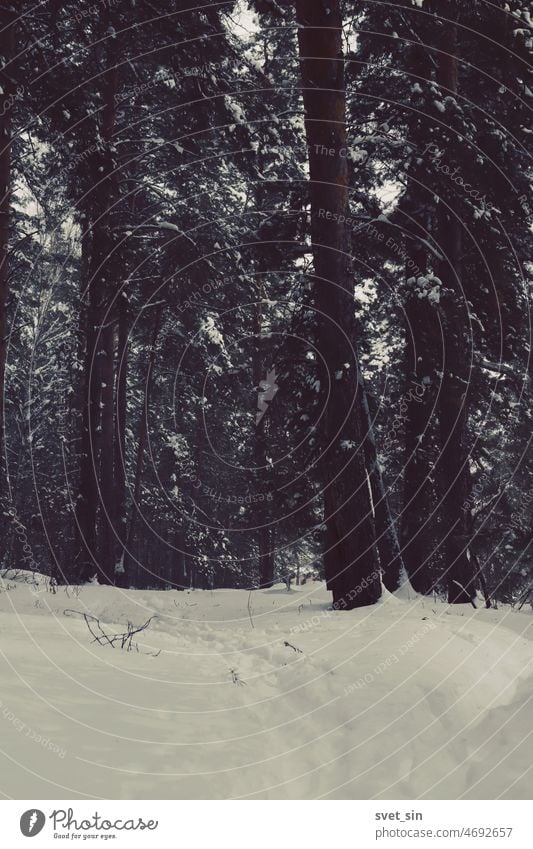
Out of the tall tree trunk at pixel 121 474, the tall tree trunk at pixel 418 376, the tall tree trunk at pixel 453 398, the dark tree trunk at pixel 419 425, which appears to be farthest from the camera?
the tall tree trunk at pixel 121 474

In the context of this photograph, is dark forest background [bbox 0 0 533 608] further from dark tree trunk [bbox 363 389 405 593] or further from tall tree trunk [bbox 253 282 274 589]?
tall tree trunk [bbox 253 282 274 589]

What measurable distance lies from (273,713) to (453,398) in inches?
323

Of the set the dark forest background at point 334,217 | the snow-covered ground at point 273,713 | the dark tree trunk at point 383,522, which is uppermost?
the dark forest background at point 334,217

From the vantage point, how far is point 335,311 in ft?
A: 28.3

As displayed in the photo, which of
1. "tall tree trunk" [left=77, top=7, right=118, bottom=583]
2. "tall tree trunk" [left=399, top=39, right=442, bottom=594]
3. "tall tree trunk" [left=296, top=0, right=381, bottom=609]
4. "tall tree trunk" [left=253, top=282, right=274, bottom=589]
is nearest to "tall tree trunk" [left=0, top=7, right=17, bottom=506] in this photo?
"tall tree trunk" [left=77, top=7, right=118, bottom=583]

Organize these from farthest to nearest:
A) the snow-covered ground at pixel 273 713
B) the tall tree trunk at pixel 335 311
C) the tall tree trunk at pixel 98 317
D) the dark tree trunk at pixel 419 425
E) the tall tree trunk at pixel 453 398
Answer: the tall tree trunk at pixel 98 317
the dark tree trunk at pixel 419 425
the tall tree trunk at pixel 453 398
the tall tree trunk at pixel 335 311
the snow-covered ground at pixel 273 713

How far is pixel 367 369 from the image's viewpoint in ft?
72.4

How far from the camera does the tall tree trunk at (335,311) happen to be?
8227 millimetres

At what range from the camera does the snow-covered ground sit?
3.28 meters

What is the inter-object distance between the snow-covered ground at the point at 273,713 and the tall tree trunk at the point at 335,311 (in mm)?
1853

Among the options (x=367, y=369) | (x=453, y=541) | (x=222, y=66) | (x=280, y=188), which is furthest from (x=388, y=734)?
(x=367, y=369)

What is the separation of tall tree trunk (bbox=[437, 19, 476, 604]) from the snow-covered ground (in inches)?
185

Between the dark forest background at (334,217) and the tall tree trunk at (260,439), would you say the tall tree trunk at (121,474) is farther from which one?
the tall tree trunk at (260,439)

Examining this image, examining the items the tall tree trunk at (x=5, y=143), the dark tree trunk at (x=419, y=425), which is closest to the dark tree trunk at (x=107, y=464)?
the tall tree trunk at (x=5, y=143)
